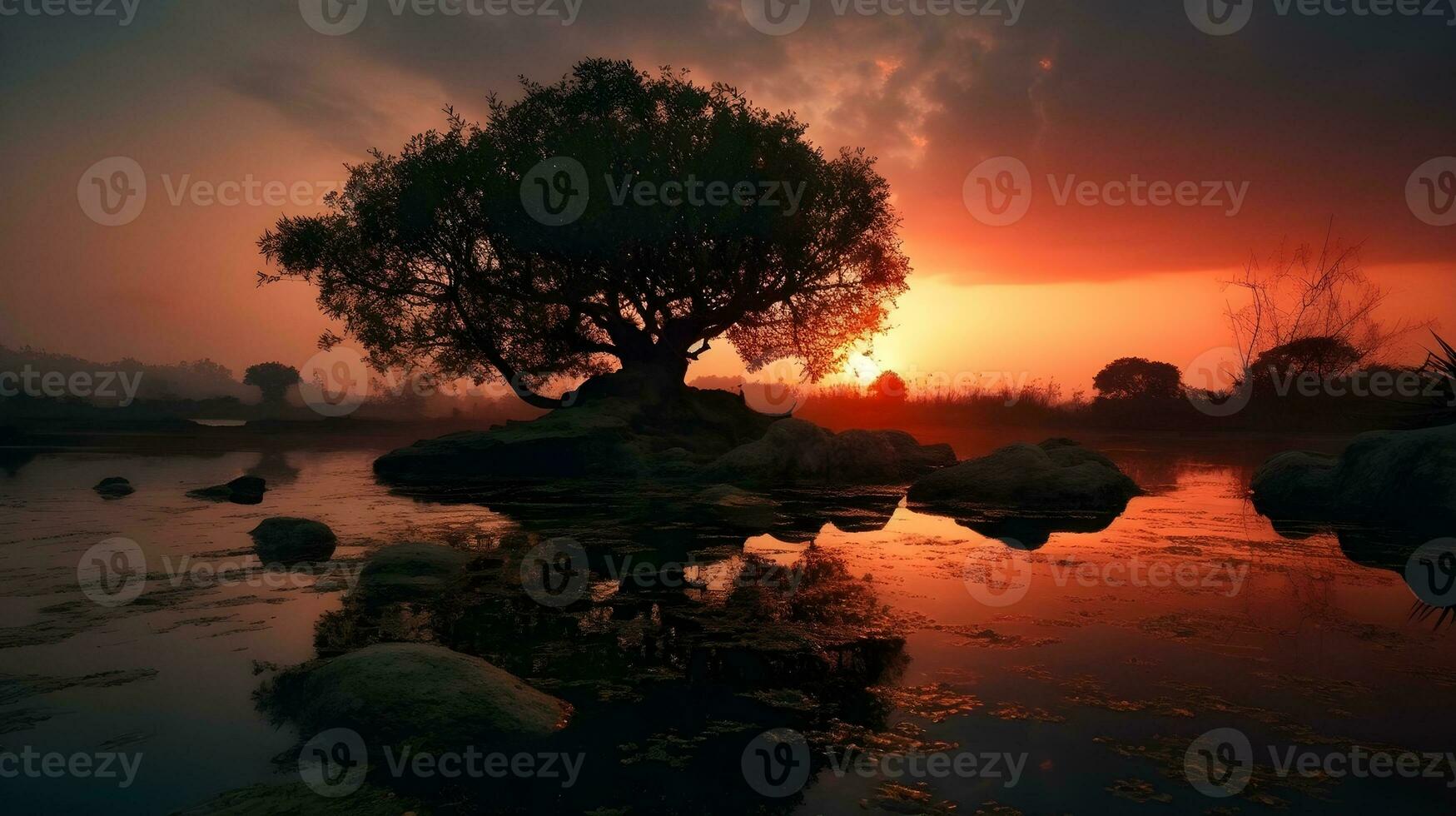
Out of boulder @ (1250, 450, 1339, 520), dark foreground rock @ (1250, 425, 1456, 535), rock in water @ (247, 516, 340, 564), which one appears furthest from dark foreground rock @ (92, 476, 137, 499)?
boulder @ (1250, 450, 1339, 520)

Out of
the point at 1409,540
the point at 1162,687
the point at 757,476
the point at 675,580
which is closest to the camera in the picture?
the point at 1162,687

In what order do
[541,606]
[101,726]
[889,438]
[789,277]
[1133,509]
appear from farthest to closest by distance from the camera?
[789,277], [889,438], [1133,509], [541,606], [101,726]

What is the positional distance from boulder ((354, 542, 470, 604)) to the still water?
31cm

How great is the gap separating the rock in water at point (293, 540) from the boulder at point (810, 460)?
33.2ft

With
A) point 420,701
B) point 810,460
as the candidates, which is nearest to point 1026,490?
point 810,460

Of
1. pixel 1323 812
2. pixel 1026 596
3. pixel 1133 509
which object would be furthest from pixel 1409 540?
pixel 1323 812

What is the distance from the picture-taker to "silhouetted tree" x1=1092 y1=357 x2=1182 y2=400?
168 feet

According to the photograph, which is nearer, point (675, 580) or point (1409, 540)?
point (675, 580)

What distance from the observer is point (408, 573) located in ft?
25.7

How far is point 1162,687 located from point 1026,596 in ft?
7.64

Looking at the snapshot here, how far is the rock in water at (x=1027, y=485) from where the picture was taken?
14.2 m

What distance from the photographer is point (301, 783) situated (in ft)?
11.9

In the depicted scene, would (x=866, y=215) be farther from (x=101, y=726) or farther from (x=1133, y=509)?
(x=101, y=726)

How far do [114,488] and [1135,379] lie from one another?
56.7 m
